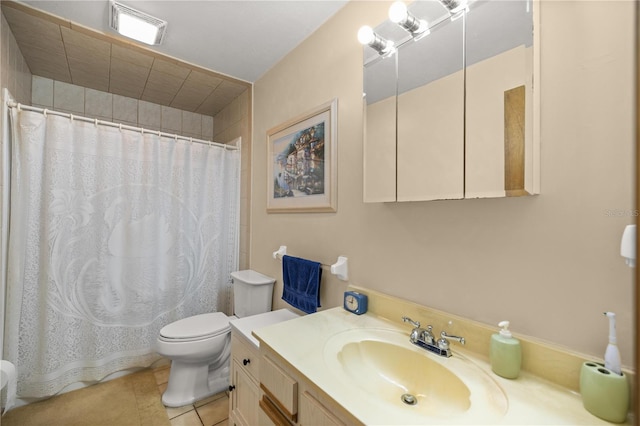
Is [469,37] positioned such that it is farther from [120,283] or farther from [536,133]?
[120,283]

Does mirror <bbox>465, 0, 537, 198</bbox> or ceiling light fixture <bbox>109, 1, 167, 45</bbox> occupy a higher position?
ceiling light fixture <bbox>109, 1, 167, 45</bbox>

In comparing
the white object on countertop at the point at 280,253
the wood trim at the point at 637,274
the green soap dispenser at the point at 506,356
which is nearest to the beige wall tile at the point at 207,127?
the white object on countertop at the point at 280,253

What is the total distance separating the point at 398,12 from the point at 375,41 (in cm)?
18

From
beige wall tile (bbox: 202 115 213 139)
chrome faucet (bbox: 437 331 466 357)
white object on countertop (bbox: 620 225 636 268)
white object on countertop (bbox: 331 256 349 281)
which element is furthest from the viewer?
beige wall tile (bbox: 202 115 213 139)

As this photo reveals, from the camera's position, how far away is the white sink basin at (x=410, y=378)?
0.68 m

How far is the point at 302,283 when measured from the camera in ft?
5.13

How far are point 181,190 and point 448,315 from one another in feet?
6.83

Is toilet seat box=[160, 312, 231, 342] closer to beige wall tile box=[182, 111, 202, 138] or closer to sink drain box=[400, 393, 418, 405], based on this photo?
sink drain box=[400, 393, 418, 405]

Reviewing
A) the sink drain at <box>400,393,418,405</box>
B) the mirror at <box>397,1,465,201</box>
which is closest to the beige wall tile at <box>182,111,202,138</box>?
the mirror at <box>397,1,465,201</box>

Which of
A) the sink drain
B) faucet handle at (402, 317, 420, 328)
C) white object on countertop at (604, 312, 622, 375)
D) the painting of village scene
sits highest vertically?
the painting of village scene

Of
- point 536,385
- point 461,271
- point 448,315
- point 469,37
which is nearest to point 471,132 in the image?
point 469,37

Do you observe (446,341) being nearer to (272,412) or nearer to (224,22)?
(272,412)

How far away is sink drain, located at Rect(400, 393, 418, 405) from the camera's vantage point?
0.85 meters

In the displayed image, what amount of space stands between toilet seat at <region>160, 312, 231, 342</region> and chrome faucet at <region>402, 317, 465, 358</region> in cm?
128
